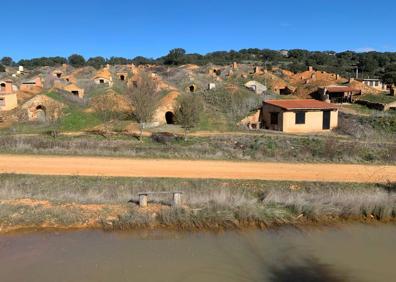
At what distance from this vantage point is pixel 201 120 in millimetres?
39906

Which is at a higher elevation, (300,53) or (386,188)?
(300,53)

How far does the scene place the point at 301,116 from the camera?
41.2 metres

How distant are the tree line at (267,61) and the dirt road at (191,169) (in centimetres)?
8779

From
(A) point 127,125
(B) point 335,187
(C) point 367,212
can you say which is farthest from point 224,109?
(C) point 367,212

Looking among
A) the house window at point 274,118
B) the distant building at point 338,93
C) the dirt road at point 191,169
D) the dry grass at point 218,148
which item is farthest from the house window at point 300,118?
the distant building at point 338,93

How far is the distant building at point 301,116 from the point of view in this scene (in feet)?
134

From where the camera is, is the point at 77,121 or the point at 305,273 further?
the point at 77,121

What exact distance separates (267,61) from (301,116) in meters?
92.0

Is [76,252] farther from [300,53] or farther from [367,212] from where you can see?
[300,53]

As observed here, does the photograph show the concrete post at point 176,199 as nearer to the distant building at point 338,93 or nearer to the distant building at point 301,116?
the distant building at point 301,116

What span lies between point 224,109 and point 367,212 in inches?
1327

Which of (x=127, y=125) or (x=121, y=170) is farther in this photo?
(x=127, y=125)

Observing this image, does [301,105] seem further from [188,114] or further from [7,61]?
[7,61]

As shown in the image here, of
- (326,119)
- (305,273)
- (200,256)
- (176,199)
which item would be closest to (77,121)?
(326,119)
